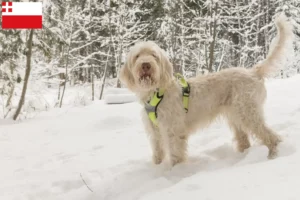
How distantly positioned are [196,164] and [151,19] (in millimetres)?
17272

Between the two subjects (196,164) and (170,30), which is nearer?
(196,164)

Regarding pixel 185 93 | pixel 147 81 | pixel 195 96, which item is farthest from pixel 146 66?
pixel 195 96

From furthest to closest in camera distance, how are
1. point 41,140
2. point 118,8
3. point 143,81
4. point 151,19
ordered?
1. point 151,19
2. point 118,8
3. point 41,140
4. point 143,81

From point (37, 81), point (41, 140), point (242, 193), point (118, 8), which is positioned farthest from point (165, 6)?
point (242, 193)

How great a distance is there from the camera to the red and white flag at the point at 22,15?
8.91 m

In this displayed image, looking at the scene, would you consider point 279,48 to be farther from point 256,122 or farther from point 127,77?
point 127,77

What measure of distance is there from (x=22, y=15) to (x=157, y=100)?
290 inches

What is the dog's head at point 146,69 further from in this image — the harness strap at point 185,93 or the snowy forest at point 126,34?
the snowy forest at point 126,34

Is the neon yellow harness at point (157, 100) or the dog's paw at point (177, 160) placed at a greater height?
the neon yellow harness at point (157, 100)

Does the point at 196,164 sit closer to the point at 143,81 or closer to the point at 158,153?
the point at 158,153

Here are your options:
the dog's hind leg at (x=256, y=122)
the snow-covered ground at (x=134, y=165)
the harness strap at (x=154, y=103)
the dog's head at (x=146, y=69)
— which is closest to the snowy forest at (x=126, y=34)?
the snow-covered ground at (x=134, y=165)

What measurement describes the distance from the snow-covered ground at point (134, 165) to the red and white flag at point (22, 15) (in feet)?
11.7

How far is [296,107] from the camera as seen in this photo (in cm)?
574

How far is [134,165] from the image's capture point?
4.32 metres
